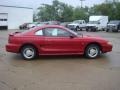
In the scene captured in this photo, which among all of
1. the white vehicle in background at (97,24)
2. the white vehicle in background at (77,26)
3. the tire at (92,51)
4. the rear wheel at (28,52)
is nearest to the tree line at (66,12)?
the white vehicle in background at (97,24)

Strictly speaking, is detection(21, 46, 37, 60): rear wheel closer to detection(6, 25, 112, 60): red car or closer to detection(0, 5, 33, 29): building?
detection(6, 25, 112, 60): red car

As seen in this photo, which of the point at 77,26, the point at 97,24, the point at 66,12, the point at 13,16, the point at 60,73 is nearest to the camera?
the point at 60,73

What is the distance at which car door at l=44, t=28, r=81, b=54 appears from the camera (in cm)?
1170

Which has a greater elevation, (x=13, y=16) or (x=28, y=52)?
(x=13, y=16)

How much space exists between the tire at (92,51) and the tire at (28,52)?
2.19m

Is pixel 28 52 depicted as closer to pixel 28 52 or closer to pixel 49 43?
pixel 28 52

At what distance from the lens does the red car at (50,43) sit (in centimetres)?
1166

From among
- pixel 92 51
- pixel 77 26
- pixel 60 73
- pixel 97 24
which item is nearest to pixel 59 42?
pixel 92 51

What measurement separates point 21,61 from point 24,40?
2.98ft

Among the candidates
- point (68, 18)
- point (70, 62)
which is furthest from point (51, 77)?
point (68, 18)

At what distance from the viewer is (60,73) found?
896 cm

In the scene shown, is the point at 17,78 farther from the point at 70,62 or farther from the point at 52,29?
the point at 52,29

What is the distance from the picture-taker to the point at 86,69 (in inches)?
Answer: 379

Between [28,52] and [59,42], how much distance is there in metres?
1.34
